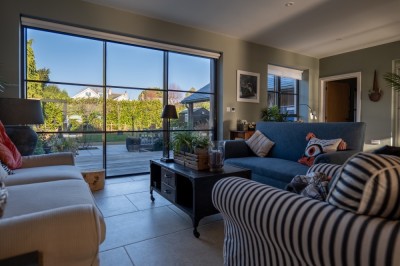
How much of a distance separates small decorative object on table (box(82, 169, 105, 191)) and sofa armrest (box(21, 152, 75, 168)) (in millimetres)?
768

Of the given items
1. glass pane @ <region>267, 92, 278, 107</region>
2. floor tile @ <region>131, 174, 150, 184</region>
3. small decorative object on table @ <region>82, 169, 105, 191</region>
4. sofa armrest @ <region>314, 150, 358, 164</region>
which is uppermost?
glass pane @ <region>267, 92, 278, 107</region>

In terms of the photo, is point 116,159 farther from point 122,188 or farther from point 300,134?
point 300,134

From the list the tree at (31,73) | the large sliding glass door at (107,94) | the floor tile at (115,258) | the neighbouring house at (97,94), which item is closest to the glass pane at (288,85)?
the large sliding glass door at (107,94)

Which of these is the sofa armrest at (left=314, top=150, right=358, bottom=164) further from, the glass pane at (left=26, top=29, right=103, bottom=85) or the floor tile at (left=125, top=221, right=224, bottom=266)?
the glass pane at (left=26, top=29, right=103, bottom=85)

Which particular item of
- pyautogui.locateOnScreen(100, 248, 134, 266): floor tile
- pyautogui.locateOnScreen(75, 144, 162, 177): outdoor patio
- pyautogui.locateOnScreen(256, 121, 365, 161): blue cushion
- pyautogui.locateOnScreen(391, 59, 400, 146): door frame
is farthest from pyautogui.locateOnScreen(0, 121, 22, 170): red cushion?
pyautogui.locateOnScreen(391, 59, 400, 146): door frame

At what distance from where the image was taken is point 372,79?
17.7 feet

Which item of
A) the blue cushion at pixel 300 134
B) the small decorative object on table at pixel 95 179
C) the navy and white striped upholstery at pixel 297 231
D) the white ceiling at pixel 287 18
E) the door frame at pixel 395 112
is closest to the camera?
the navy and white striped upholstery at pixel 297 231

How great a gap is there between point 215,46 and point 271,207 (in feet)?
14.1

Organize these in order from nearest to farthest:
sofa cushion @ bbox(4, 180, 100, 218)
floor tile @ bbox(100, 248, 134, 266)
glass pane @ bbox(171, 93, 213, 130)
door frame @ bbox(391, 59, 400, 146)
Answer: sofa cushion @ bbox(4, 180, 100, 218), floor tile @ bbox(100, 248, 134, 266), glass pane @ bbox(171, 93, 213, 130), door frame @ bbox(391, 59, 400, 146)

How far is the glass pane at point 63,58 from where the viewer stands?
338 centimetres

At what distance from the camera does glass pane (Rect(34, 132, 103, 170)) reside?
351 cm

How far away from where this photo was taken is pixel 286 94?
6.30m

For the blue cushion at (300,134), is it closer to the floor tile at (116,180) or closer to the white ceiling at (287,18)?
the white ceiling at (287,18)

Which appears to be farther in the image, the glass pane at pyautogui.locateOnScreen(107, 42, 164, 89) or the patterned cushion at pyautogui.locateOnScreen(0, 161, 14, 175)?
the glass pane at pyautogui.locateOnScreen(107, 42, 164, 89)
